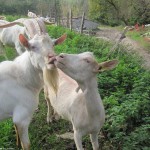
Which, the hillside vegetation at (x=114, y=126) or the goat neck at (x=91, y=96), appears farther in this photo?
the hillside vegetation at (x=114, y=126)

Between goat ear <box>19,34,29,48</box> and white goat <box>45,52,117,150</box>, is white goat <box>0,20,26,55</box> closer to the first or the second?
white goat <box>45,52,117,150</box>

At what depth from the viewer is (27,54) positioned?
457 centimetres

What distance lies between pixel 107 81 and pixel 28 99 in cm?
353

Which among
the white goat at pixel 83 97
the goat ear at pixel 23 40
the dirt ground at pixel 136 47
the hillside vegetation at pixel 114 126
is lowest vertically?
the dirt ground at pixel 136 47

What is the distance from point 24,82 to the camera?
4.58m

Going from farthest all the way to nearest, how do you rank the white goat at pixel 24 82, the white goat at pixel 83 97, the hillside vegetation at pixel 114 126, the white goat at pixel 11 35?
the white goat at pixel 11 35 < the hillside vegetation at pixel 114 126 < the white goat at pixel 24 82 < the white goat at pixel 83 97

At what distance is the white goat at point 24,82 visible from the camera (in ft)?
14.0

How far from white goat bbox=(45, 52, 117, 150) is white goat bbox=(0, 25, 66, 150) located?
317 millimetres

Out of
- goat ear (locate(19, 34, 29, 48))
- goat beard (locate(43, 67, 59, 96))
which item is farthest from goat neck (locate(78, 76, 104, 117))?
goat ear (locate(19, 34, 29, 48))

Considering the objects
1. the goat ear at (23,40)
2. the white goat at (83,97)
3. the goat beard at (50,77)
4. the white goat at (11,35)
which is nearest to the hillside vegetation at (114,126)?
the white goat at (83,97)

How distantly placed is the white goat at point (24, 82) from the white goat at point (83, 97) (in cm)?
32

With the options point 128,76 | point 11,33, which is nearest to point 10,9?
point 11,33

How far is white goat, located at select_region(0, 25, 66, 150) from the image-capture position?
4.27m

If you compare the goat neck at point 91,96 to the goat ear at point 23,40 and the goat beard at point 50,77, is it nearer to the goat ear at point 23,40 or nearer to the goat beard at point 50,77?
the goat beard at point 50,77
